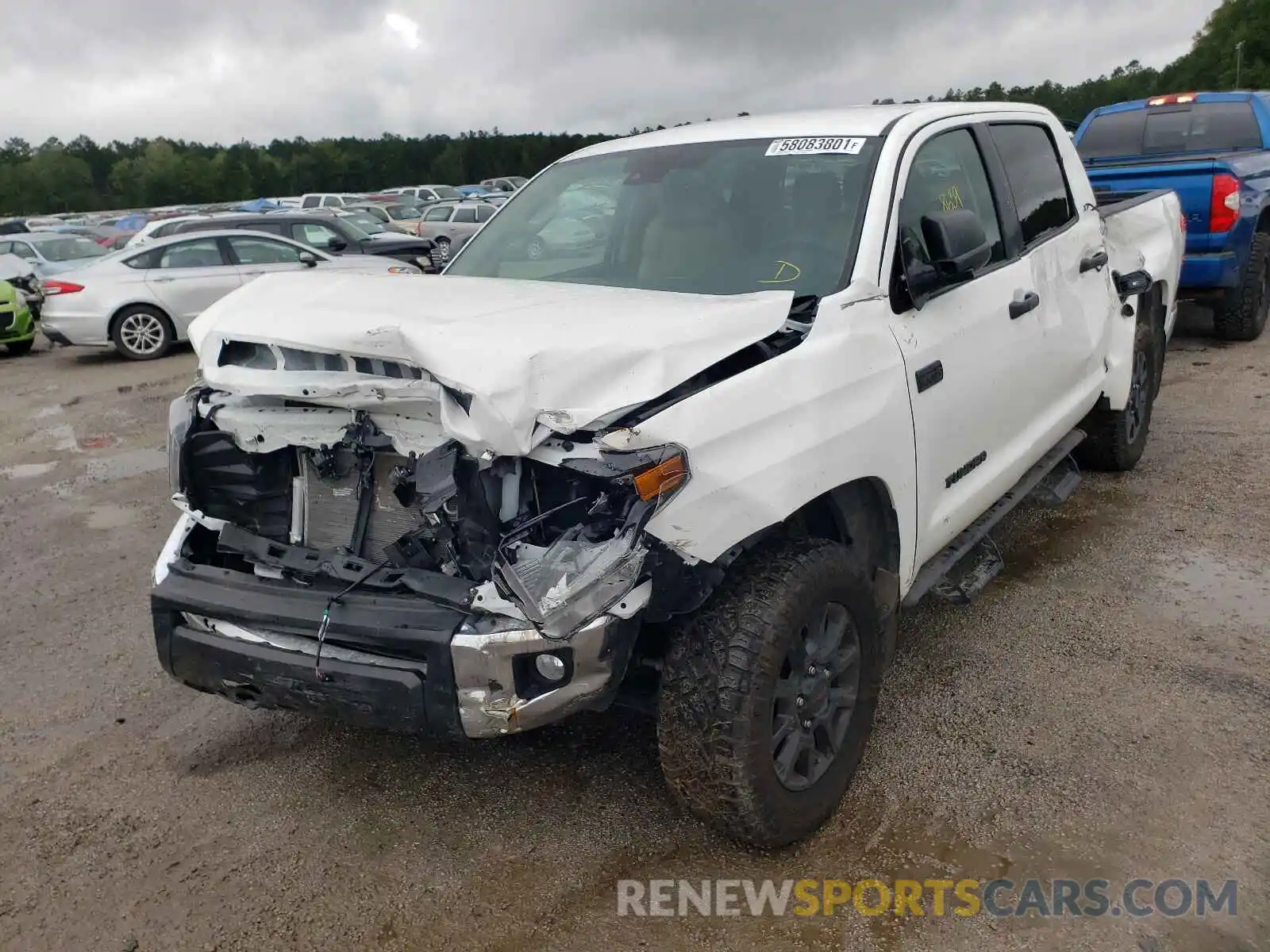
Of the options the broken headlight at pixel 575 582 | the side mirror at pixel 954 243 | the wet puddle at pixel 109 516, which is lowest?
the wet puddle at pixel 109 516

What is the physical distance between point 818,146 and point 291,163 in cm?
8267

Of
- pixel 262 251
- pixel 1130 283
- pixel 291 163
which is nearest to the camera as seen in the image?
pixel 1130 283

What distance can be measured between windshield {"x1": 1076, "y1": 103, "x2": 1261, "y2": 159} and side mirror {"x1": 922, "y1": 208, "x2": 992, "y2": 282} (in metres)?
7.29

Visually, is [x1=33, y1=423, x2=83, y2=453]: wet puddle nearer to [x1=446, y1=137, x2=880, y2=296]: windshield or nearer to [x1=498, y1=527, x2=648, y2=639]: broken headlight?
[x1=446, y1=137, x2=880, y2=296]: windshield

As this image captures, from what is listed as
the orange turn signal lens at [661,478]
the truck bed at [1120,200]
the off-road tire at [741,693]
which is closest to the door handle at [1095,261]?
the truck bed at [1120,200]

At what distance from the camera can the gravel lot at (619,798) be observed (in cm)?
254

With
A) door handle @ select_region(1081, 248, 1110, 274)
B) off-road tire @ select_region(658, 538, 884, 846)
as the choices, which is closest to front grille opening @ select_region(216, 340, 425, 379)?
off-road tire @ select_region(658, 538, 884, 846)

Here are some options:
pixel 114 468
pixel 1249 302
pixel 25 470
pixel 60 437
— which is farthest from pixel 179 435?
pixel 1249 302

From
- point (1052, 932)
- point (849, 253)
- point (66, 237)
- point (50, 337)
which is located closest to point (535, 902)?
point (1052, 932)

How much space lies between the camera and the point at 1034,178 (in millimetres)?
4277

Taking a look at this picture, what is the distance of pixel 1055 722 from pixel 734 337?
1775mm

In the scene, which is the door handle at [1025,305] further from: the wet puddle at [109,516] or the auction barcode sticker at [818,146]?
the wet puddle at [109,516]

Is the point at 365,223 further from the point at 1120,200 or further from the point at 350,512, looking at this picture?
the point at 350,512

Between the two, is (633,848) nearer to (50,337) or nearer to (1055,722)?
(1055,722)
